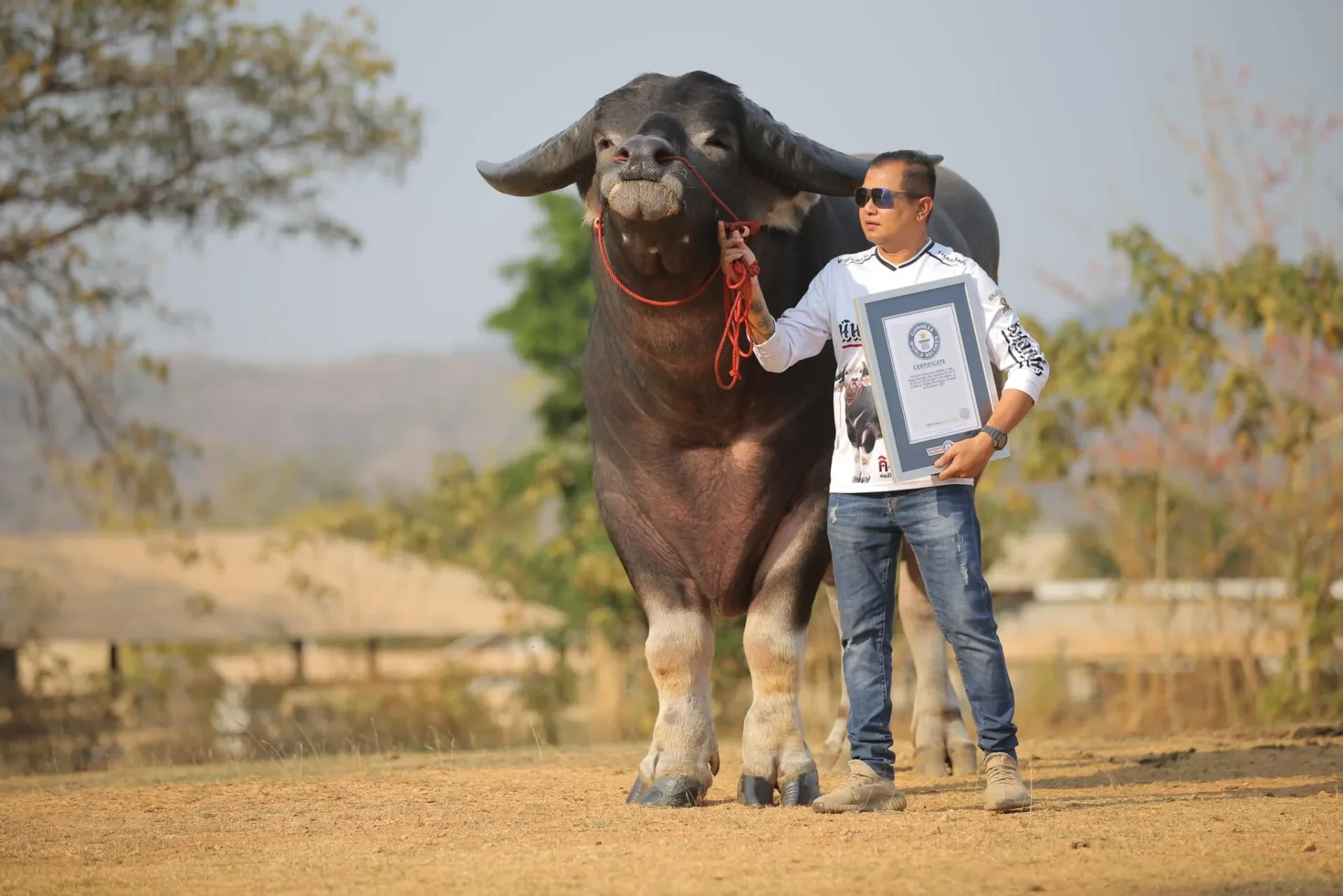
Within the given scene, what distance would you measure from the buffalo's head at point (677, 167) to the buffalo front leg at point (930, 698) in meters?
2.01

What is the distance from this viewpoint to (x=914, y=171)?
209 inches

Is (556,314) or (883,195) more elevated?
(556,314)

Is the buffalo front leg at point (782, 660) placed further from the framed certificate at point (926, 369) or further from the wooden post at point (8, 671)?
the wooden post at point (8, 671)

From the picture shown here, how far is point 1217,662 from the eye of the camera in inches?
595

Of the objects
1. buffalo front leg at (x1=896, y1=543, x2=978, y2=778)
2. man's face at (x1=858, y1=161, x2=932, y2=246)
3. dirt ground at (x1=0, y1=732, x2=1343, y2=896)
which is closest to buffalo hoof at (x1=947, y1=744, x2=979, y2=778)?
buffalo front leg at (x1=896, y1=543, x2=978, y2=778)

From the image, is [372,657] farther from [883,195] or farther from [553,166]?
[883,195]

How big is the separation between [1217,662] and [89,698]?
633 inches

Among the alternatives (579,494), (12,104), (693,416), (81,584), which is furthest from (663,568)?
(81,584)

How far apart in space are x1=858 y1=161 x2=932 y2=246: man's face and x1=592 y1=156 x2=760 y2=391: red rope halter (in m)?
0.42

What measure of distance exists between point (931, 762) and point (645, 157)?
3335 mm

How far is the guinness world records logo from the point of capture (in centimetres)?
512

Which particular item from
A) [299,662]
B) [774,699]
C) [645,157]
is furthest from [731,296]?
[299,662]

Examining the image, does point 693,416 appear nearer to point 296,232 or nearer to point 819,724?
point 819,724

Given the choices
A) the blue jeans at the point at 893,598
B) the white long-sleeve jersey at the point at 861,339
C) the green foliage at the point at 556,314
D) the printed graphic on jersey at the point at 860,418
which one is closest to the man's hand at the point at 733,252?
the white long-sleeve jersey at the point at 861,339
